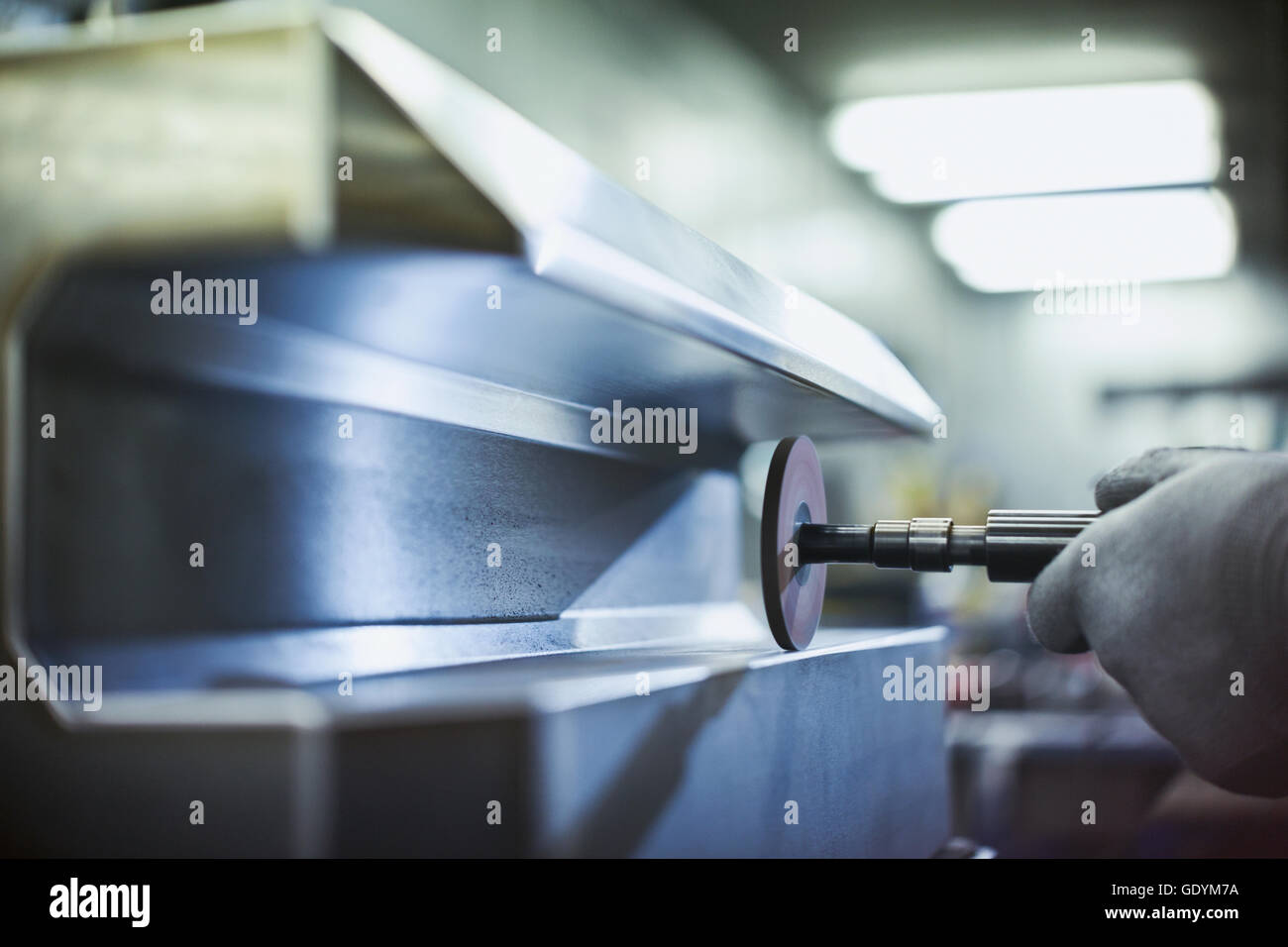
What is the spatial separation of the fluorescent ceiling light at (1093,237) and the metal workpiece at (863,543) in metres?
Answer: 3.41

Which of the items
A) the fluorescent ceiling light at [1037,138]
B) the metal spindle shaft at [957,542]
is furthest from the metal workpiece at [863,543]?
the fluorescent ceiling light at [1037,138]

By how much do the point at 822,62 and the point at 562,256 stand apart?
2.48 m

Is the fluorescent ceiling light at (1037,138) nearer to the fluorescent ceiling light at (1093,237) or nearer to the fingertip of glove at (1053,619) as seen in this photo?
the fluorescent ceiling light at (1093,237)

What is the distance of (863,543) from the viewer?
2.69ft

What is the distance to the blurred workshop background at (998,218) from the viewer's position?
2.12 meters

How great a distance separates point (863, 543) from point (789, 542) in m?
0.06

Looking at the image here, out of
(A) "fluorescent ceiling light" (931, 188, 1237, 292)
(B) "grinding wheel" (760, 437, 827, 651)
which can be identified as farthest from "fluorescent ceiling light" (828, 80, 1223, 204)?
(B) "grinding wheel" (760, 437, 827, 651)

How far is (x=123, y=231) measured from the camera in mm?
485

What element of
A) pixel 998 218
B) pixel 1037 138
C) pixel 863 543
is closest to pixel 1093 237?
pixel 998 218

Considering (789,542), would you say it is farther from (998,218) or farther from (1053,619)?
(998,218)

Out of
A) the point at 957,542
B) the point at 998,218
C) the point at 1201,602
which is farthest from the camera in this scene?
the point at 998,218

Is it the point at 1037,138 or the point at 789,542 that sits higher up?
the point at 1037,138
